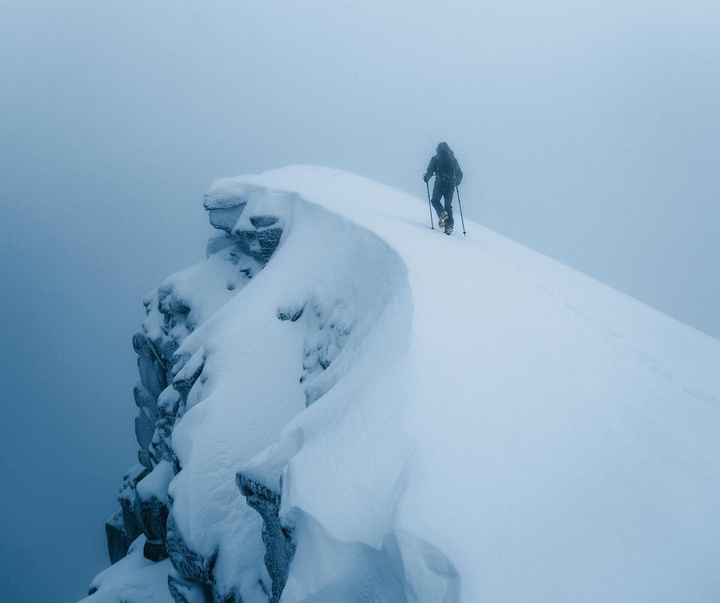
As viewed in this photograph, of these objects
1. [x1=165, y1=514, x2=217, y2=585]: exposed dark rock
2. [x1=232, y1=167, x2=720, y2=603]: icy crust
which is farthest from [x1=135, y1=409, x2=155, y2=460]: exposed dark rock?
[x1=232, y1=167, x2=720, y2=603]: icy crust

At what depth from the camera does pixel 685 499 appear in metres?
3.57

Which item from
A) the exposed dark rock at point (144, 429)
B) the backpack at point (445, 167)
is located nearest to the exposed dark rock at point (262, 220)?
the backpack at point (445, 167)

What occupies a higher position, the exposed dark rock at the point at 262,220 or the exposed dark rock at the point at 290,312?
the exposed dark rock at the point at 262,220

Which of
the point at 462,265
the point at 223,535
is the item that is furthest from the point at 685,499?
the point at 223,535

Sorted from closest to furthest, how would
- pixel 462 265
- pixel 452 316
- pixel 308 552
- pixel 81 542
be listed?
pixel 308 552 < pixel 452 316 < pixel 462 265 < pixel 81 542

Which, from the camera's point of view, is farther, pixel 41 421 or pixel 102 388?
pixel 102 388

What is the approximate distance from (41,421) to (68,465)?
507 inches

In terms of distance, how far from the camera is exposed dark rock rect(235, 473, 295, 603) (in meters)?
4.43

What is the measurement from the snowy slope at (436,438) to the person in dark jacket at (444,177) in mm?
925

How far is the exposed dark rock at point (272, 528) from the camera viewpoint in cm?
443

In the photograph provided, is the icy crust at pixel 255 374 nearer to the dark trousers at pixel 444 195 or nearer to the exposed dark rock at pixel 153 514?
the exposed dark rock at pixel 153 514

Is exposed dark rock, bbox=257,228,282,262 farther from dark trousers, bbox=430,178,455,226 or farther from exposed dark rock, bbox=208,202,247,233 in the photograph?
dark trousers, bbox=430,178,455,226

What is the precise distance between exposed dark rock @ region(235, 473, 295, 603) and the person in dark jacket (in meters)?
7.69

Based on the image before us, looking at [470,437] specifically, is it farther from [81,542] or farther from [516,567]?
[81,542]
